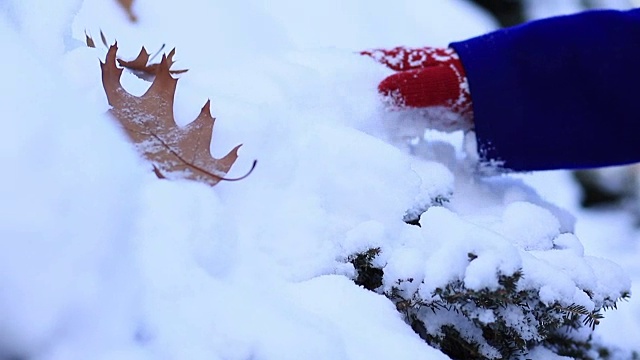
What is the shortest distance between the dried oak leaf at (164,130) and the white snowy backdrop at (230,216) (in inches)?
1.2

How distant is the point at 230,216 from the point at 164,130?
0.14m

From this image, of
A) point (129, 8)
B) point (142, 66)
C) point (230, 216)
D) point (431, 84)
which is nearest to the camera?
point (230, 216)

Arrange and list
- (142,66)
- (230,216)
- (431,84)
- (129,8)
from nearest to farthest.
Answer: (230,216)
(142,66)
(431,84)
(129,8)

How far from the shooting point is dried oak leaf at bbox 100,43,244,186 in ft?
2.84

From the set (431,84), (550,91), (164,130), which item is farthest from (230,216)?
(550,91)

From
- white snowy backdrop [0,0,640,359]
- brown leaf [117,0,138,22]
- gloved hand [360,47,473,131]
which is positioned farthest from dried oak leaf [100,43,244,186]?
brown leaf [117,0,138,22]

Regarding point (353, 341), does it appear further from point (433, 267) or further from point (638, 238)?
point (638, 238)

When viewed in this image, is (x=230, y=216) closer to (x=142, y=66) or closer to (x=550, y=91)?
(x=142, y=66)

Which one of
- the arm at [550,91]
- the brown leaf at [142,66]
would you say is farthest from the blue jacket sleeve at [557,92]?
the brown leaf at [142,66]

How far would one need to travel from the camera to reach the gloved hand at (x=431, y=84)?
1.28 meters

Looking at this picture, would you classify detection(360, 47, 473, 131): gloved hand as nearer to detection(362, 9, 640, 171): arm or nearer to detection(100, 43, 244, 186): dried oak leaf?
detection(362, 9, 640, 171): arm

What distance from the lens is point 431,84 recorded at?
129cm

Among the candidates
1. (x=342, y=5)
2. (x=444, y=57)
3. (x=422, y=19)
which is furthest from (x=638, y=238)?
(x=444, y=57)

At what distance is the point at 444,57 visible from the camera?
4.49 ft
